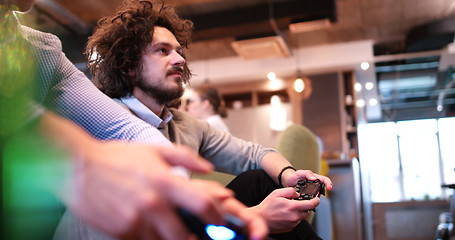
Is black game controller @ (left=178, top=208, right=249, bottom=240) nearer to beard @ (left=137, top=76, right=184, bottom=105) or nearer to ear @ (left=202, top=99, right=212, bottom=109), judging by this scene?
beard @ (left=137, top=76, right=184, bottom=105)

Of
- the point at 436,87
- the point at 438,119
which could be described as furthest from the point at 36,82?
the point at 438,119

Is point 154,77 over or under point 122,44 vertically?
under

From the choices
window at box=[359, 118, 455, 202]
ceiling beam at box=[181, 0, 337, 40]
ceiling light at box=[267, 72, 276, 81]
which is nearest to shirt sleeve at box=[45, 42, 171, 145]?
ceiling beam at box=[181, 0, 337, 40]

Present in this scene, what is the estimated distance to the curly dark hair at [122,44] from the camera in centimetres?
152

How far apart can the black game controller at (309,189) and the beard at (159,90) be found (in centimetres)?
59

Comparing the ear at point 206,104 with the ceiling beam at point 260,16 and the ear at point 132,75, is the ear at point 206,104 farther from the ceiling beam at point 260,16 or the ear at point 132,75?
the ear at point 132,75

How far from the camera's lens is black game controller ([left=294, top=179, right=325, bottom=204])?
1.06m

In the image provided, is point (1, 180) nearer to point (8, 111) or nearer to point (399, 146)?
point (8, 111)

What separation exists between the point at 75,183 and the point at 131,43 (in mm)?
1199

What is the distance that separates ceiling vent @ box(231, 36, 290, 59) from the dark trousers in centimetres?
440

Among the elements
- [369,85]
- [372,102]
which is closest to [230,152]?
[369,85]

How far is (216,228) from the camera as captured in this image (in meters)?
0.55

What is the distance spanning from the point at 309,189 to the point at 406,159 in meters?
10.7

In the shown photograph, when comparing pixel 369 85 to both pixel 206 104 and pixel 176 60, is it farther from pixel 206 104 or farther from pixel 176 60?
pixel 176 60
